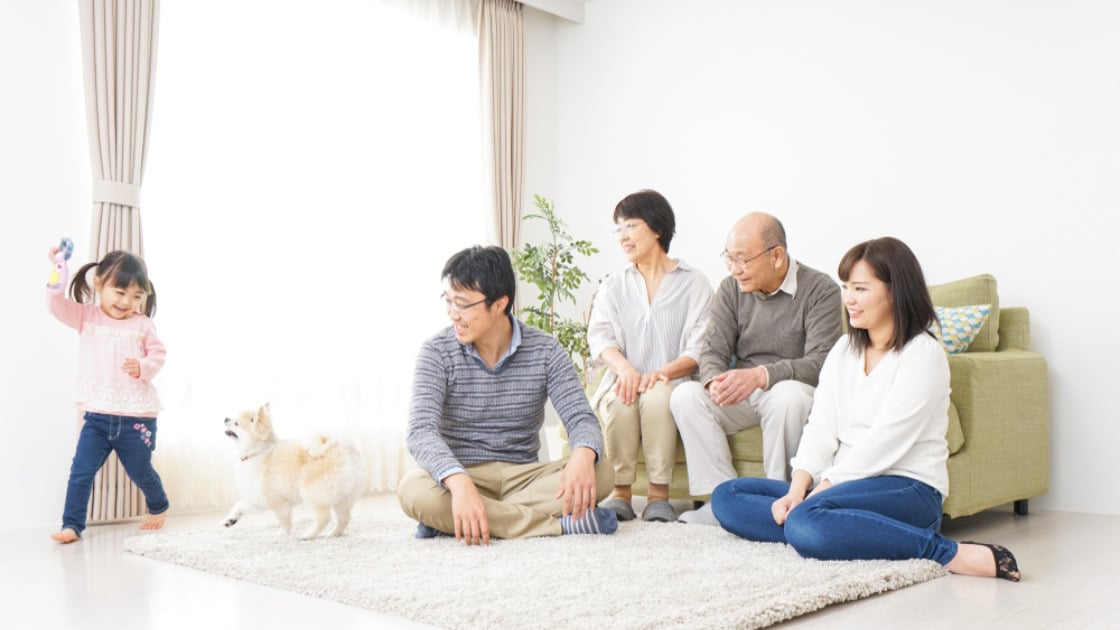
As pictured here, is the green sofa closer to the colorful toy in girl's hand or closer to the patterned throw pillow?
the patterned throw pillow

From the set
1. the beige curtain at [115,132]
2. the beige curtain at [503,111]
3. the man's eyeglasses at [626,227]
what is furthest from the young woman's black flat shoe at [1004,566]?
the beige curtain at [503,111]

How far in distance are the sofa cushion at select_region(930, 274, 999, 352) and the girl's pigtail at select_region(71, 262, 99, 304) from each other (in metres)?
3.01

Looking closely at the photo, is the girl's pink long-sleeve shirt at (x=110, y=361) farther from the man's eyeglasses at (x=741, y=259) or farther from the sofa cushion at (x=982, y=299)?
the sofa cushion at (x=982, y=299)

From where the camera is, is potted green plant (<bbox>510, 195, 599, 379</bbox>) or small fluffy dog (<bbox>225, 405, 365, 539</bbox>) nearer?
→ small fluffy dog (<bbox>225, 405, 365, 539</bbox>)

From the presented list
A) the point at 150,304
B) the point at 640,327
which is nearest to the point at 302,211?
the point at 150,304

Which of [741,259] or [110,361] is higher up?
[741,259]

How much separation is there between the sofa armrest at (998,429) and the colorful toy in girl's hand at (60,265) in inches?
108

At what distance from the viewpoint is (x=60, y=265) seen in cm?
309

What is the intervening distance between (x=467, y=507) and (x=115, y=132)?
6.58 ft

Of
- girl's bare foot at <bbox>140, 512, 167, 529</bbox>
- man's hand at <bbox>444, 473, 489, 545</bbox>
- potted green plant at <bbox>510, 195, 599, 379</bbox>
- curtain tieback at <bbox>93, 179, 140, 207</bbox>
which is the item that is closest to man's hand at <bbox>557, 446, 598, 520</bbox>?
man's hand at <bbox>444, 473, 489, 545</bbox>

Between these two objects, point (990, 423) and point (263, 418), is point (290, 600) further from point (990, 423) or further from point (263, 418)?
point (990, 423)

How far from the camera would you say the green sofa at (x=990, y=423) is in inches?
116

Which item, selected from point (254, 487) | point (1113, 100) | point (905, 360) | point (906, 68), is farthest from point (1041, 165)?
point (254, 487)

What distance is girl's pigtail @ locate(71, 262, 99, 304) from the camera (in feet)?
10.7
